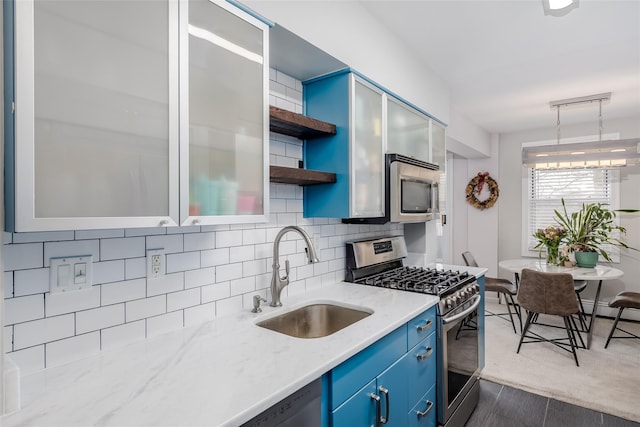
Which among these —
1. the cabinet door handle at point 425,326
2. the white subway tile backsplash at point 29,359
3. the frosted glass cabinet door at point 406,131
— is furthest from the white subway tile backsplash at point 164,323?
the frosted glass cabinet door at point 406,131

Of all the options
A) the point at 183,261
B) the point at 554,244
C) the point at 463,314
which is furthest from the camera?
the point at 554,244

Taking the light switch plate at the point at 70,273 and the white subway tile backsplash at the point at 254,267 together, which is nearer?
the light switch plate at the point at 70,273

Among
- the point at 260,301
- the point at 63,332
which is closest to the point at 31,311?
the point at 63,332

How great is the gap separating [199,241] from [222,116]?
578 millimetres

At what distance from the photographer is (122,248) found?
131 centimetres

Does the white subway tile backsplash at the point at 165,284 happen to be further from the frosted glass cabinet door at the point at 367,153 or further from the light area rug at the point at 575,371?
the light area rug at the point at 575,371

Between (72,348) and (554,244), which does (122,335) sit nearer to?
(72,348)

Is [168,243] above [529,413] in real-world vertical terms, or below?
above

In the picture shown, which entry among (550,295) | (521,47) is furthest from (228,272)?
(550,295)

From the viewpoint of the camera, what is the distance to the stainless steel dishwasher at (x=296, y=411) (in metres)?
0.99

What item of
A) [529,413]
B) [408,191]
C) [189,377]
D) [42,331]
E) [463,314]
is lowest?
[529,413]

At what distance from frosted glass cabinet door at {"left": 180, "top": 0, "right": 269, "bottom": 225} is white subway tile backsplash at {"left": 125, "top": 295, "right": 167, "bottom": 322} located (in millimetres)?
436

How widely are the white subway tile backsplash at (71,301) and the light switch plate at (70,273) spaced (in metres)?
0.02

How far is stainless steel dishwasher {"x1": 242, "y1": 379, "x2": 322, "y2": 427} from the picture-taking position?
0.99 meters
